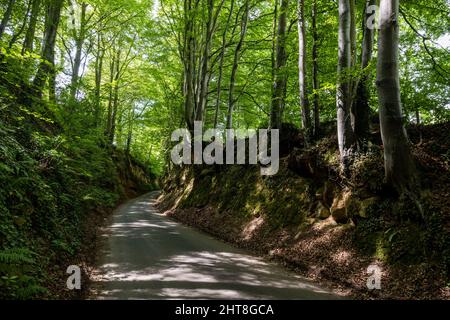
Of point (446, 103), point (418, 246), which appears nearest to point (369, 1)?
point (446, 103)

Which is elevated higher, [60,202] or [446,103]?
[446,103]

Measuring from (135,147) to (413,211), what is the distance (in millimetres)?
41002

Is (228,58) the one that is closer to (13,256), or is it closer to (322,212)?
(322,212)

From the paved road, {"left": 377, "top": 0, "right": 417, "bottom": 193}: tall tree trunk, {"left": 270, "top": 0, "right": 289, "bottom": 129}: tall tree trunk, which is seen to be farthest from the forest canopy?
the paved road

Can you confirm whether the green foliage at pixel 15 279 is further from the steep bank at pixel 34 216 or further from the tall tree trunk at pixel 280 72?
the tall tree trunk at pixel 280 72

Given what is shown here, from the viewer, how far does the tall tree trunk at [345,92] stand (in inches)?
341

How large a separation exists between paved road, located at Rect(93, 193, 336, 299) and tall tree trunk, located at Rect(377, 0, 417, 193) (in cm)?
310

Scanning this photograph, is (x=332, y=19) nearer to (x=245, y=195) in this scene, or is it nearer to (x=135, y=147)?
(x=245, y=195)

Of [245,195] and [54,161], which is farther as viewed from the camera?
[245,195]

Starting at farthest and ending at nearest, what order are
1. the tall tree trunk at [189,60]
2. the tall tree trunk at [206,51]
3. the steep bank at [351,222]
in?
the tall tree trunk at [189,60]
the tall tree trunk at [206,51]
the steep bank at [351,222]

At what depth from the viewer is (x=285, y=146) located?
13.7 metres

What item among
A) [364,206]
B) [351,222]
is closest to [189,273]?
[351,222]

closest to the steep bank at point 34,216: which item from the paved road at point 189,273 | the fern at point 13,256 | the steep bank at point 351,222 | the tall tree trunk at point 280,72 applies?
the fern at point 13,256
